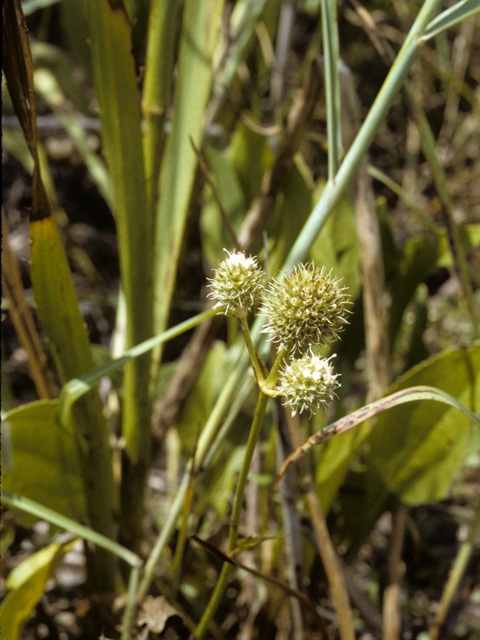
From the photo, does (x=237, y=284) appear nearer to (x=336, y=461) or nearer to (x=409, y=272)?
(x=336, y=461)

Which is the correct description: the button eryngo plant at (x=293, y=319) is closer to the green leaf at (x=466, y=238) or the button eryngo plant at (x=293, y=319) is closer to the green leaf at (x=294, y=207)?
the green leaf at (x=294, y=207)

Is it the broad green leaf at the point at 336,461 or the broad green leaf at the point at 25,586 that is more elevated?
the broad green leaf at the point at 336,461

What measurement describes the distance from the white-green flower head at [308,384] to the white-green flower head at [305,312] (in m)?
0.02

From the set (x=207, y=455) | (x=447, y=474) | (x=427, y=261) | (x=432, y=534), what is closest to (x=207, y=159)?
(x=427, y=261)

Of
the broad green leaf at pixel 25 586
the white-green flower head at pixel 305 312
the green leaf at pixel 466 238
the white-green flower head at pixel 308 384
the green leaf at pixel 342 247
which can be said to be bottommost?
the broad green leaf at pixel 25 586

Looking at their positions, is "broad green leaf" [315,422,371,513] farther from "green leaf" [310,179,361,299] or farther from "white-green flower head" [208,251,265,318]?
"white-green flower head" [208,251,265,318]

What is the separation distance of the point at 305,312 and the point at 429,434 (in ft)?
1.78

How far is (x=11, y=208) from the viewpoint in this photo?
1665 millimetres

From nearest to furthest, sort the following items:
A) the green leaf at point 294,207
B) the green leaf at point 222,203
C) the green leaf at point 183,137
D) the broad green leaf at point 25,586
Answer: the broad green leaf at point 25,586 → the green leaf at point 183,137 → the green leaf at point 294,207 → the green leaf at point 222,203

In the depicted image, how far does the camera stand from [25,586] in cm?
67

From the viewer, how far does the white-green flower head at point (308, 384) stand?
0.40 m

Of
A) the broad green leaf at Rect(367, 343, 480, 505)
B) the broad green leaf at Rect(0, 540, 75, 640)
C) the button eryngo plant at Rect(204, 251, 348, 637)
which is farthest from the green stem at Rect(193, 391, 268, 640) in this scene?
the broad green leaf at Rect(367, 343, 480, 505)

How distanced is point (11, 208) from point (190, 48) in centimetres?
107

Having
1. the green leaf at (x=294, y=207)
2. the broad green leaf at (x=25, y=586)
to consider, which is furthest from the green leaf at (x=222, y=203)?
the broad green leaf at (x=25, y=586)
